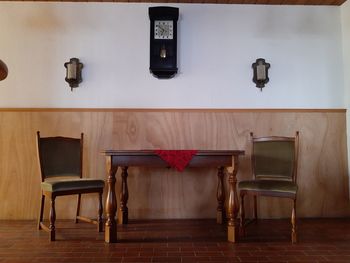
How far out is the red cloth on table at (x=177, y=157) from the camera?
2.45 m

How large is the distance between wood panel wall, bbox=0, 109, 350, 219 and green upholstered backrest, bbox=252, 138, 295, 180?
1.26 ft

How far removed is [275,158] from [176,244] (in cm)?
127

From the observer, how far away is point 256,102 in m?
3.52

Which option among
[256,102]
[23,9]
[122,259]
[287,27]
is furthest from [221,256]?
[23,9]

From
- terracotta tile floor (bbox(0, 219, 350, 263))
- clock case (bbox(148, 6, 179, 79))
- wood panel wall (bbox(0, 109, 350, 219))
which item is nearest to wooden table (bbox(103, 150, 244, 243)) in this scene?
terracotta tile floor (bbox(0, 219, 350, 263))

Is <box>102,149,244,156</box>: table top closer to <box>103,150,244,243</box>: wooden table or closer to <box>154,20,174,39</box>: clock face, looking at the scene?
<box>103,150,244,243</box>: wooden table

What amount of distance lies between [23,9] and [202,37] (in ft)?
6.74

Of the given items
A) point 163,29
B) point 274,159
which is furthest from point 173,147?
point 163,29

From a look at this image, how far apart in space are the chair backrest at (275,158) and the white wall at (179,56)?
626mm

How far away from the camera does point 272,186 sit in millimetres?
2492

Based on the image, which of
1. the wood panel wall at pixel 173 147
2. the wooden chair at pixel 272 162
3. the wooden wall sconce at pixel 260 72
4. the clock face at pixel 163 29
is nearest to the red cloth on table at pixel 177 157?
the wooden chair at pixel 272 162

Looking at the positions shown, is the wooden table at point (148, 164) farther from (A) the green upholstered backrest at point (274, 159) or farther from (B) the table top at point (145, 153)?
(A) the green upholstered backrest at point (274, 159)

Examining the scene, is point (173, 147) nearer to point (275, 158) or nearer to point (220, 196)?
point (220, 196)

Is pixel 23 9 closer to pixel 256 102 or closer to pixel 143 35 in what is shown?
pixel 143 35
